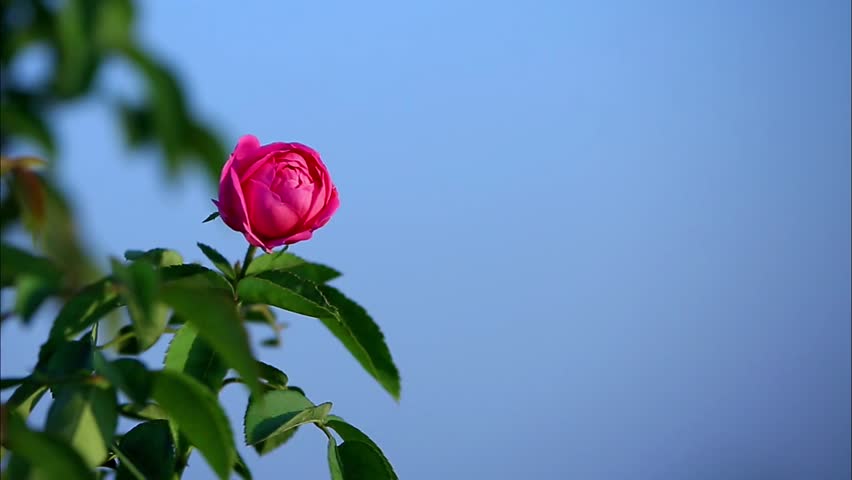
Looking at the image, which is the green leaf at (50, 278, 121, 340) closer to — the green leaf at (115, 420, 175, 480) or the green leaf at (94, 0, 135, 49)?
the green leaf at (115, 420, 175, 480)

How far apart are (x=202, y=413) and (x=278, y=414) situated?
0.49ft

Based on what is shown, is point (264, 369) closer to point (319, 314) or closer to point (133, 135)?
point (319, 314)

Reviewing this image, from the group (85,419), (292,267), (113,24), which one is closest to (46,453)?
(85,419)

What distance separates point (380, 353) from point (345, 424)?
53 millimetres

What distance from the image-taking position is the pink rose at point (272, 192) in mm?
586

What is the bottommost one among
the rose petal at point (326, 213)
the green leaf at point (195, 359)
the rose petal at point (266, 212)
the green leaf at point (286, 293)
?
the green leaf at point (195, 359)

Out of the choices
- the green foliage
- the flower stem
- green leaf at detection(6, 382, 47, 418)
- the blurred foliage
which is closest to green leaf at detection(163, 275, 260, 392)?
the green foliage

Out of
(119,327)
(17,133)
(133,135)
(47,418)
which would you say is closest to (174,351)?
(119,327)

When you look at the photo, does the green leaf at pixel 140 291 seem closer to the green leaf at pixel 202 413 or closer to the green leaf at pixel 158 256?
the green leaf at pixel 202 413

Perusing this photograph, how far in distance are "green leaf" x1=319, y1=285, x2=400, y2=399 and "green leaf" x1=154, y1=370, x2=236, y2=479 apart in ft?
0.49

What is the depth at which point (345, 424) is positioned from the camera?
549 mm

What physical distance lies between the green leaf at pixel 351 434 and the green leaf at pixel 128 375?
7.7 inches

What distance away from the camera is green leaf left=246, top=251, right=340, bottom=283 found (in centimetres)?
56

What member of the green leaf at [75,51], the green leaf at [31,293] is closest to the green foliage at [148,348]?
the green leaf at [31,293]
